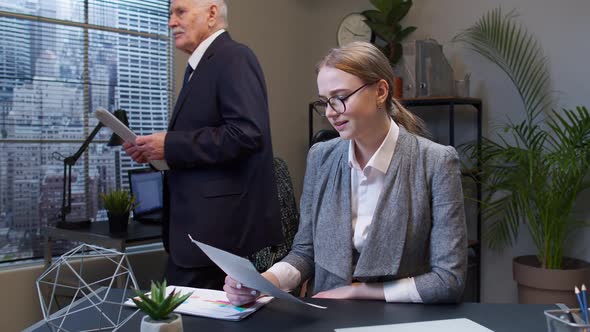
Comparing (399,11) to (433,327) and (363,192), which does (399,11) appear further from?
(433,327)

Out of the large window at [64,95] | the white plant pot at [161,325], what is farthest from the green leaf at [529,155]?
the white plant pot at [161,325]

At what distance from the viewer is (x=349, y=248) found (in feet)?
4.86

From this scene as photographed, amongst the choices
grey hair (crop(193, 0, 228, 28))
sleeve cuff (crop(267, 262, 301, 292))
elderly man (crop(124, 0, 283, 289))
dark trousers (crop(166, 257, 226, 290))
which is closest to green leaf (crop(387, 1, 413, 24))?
grey hair (crop(193, 0, 228, 28))

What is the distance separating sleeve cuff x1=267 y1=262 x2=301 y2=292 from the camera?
4.93 feet

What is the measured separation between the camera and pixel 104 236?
266 cm

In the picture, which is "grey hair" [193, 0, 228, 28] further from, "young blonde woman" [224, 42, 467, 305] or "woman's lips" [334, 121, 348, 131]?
"woman's lips" [334, 121, 348, 131]

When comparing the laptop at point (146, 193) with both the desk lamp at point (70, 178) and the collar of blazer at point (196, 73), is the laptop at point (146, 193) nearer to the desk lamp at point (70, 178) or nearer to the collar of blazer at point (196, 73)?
the desk lamp at point (70, 178)

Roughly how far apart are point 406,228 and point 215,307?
1.61ft

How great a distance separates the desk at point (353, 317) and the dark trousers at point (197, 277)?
0.62m

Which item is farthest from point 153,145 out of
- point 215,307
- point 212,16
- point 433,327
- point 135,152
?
point 433,327

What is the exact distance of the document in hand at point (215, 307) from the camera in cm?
124

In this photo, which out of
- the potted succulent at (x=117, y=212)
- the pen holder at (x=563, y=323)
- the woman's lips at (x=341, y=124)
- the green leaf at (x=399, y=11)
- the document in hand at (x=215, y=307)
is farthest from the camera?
the green leaf at (x=399, y=11)

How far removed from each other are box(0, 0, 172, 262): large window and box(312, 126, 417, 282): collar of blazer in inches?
77.6

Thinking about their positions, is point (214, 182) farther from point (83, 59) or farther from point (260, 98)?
point (83, 59)
